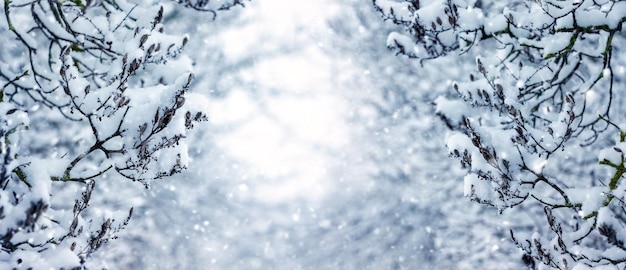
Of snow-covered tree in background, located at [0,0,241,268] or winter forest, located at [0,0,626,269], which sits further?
winter forest, located at [0,0,626,269]

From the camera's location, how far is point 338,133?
34.8ft

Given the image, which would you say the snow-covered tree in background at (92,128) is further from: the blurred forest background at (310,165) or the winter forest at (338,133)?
the blurred forest background at (310,165)

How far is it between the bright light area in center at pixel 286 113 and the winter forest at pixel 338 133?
3cm

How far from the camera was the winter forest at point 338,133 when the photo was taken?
11.9ft

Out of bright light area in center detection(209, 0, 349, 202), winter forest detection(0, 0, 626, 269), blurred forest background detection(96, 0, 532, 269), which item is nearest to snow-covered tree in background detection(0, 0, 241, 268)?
winter forest detection(0, 0, 626, 269)

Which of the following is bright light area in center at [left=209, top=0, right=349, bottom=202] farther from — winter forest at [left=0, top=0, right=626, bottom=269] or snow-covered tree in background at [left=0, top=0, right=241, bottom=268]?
snow-covered tree in background at [left=0, top=0, right=241, bottom=268]

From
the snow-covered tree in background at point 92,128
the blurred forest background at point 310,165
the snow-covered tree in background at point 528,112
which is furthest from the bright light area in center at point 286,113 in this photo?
the snow-covered tree in background at point 92,128

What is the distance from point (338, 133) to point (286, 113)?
110cm

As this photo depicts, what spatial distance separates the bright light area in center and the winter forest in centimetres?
3

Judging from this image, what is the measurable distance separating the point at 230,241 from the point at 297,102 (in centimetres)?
284

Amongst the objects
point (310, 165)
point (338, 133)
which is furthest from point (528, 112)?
point (310, 165)

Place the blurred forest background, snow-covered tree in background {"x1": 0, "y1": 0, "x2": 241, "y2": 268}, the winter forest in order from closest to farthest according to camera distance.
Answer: snow-covered tree in background {"x1": 0, "y1": 0, "x2": 241, "y2": 268} < the winter forest < the blurred forest background

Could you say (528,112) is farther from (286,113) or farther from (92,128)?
(286,113)

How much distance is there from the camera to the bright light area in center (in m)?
10.6
